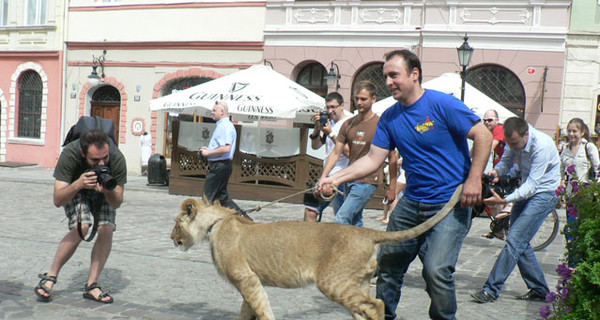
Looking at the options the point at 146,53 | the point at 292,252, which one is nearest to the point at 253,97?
the point at 146,53

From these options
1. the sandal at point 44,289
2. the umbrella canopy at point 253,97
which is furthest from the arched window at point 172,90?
the sandal at point 44,289

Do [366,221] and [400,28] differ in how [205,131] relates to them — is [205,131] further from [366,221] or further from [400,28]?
[400,28]

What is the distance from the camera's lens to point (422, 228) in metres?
4.04

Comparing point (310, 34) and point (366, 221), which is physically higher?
point (310, 34)

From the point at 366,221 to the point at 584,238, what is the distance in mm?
8530

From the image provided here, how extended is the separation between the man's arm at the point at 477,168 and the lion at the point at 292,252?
0.21 ft

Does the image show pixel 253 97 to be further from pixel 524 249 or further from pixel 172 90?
pixel 524 249

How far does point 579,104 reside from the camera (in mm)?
18297

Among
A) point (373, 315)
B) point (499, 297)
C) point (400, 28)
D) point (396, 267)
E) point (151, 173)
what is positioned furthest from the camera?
point (400, 28)

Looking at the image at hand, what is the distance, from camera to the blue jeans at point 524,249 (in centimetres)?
617

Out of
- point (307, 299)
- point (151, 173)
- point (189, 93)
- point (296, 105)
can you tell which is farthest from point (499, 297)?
point (151, 173)

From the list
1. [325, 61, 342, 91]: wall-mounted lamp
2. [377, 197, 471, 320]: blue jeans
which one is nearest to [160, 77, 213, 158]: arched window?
[325, 61, 342, 91]: wall-mounted lamp

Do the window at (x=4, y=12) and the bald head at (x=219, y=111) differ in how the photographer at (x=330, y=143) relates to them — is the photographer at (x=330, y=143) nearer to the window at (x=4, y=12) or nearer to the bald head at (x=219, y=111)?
the bald head at (x=219, y=111)

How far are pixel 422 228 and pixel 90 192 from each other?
3078 millimetres
